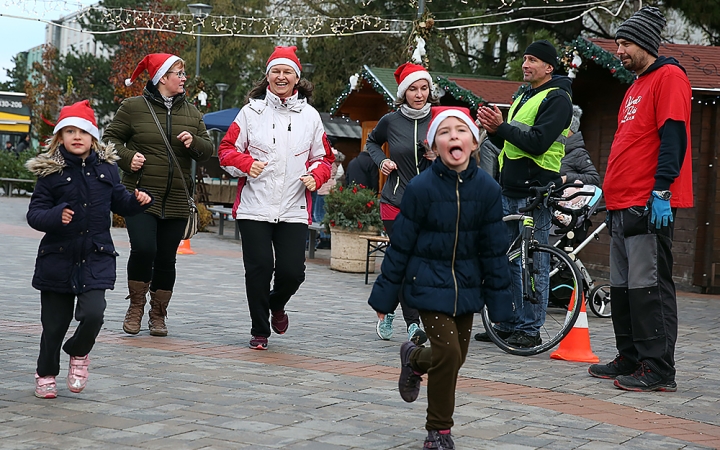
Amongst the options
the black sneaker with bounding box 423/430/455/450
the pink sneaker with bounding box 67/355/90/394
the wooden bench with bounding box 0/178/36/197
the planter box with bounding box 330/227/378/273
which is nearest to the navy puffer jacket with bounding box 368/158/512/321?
the black sneaker with bounding box 423/430/455/450

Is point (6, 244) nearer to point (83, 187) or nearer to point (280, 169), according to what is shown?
point (280, 169)

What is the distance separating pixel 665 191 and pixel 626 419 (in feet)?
4.79

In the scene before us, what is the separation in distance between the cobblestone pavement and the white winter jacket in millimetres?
984

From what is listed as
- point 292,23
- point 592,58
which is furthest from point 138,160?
point 292,23

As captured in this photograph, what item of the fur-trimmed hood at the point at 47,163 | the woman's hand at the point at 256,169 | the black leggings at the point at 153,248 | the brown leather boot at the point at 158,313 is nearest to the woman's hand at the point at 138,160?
the black leggings at the point at 153,248

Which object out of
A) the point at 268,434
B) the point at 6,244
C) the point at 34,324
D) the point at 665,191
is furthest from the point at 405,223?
the point at 6,244

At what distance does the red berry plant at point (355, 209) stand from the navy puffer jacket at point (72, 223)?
28.6ft

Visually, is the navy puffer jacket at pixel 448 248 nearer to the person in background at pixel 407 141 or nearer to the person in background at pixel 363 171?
the person in background at pixel 407 141

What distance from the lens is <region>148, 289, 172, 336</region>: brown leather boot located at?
24.8ft

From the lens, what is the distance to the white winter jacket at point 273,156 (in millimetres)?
7102

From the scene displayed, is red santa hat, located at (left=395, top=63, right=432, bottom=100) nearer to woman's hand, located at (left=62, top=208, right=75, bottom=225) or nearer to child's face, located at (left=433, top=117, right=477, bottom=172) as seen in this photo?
child's face, located at (left=433, top=117, right=477, bottom=172)

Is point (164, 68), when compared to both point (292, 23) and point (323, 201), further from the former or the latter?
point (292, 23)

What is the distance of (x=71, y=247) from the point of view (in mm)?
5336

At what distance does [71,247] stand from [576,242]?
6016 millimetres
